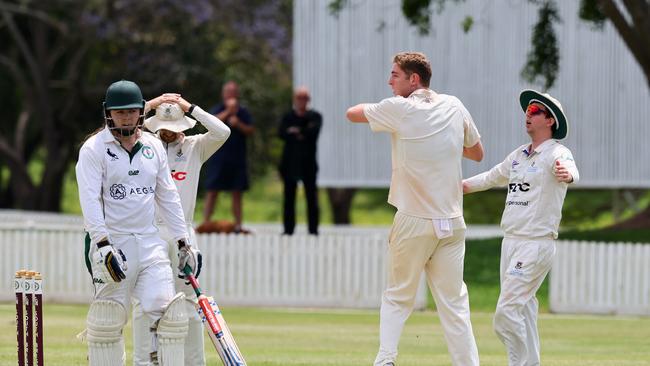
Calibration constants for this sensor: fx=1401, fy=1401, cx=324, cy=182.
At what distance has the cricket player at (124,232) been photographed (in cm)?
812

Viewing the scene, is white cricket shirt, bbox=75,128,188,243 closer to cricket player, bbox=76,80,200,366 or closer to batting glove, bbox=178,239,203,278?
cricket player, bbox=76,80,200,366

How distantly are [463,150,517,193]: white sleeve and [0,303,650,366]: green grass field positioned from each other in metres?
1.87

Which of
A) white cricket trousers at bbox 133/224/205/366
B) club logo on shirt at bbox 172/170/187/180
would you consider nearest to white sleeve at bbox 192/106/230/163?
club logo on shirt at bbox 172/170/187/180

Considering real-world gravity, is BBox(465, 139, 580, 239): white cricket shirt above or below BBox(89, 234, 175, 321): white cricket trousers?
above

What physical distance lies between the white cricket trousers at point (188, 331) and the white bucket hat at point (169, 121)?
66 cm

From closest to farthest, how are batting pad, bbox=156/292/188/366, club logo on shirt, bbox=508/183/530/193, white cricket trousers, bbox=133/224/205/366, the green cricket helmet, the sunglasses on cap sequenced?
batting pad, bbox=156/292/188/366 < the green cricket helmet < white cricket trousers, bbox=133/224/205/366 < club logo on shirt, bbox=508/183/530/193 < the sunglasses on cap

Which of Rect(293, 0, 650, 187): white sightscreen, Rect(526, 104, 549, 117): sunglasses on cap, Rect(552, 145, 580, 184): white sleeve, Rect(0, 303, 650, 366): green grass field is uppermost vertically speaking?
Rect(293, 0, 650, 187): white sightscreen

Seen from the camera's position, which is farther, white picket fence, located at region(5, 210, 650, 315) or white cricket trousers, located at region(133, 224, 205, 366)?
white picket fence, located at region(5, 210, 650, 315)

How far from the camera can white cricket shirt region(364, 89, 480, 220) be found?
29.4 feet

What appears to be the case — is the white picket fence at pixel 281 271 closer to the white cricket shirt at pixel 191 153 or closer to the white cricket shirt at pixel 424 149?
the white cricket shirt at pixel 191 153

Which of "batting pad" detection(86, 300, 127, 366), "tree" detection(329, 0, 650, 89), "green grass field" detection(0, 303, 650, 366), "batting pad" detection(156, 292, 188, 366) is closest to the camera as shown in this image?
"batting pad" detection(86, 300, 127, 366)

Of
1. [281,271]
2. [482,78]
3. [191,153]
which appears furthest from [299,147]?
[191,153]

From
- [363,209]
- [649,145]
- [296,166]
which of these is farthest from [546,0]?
[363,209]

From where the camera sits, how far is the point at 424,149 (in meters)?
8.96
